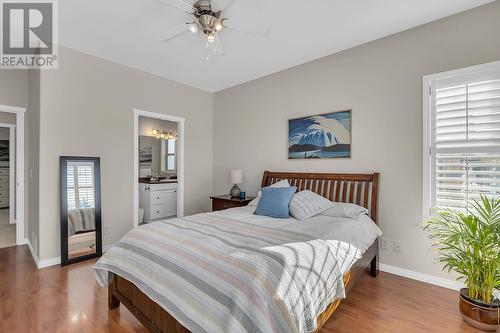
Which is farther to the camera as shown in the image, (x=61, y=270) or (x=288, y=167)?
(x=288, y=167)

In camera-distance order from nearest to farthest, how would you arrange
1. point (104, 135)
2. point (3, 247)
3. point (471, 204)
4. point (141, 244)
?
point (141, 244), point (471, 204), point (104, 135), point (3, 247)

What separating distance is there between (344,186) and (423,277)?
4.22 ft

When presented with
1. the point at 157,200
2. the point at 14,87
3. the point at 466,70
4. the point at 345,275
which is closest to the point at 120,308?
the point at 345,275

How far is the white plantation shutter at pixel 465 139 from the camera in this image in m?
2.35

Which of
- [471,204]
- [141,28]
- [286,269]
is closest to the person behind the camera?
[286,269]

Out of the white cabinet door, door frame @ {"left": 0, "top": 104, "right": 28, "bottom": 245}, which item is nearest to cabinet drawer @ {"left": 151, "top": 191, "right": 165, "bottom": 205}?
the white cabinet door

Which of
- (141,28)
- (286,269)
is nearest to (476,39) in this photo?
(286,269)

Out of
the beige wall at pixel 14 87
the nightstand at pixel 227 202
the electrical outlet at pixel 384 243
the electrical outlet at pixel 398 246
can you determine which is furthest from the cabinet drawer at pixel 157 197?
the electrical outlet at pixel 398 246

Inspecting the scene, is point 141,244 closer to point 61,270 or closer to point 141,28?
point 61,270

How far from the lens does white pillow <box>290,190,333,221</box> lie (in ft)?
9.07

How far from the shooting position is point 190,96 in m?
4.77

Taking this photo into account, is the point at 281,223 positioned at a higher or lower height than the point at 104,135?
lower

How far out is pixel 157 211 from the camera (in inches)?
215

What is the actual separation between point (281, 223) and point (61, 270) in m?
2.75
